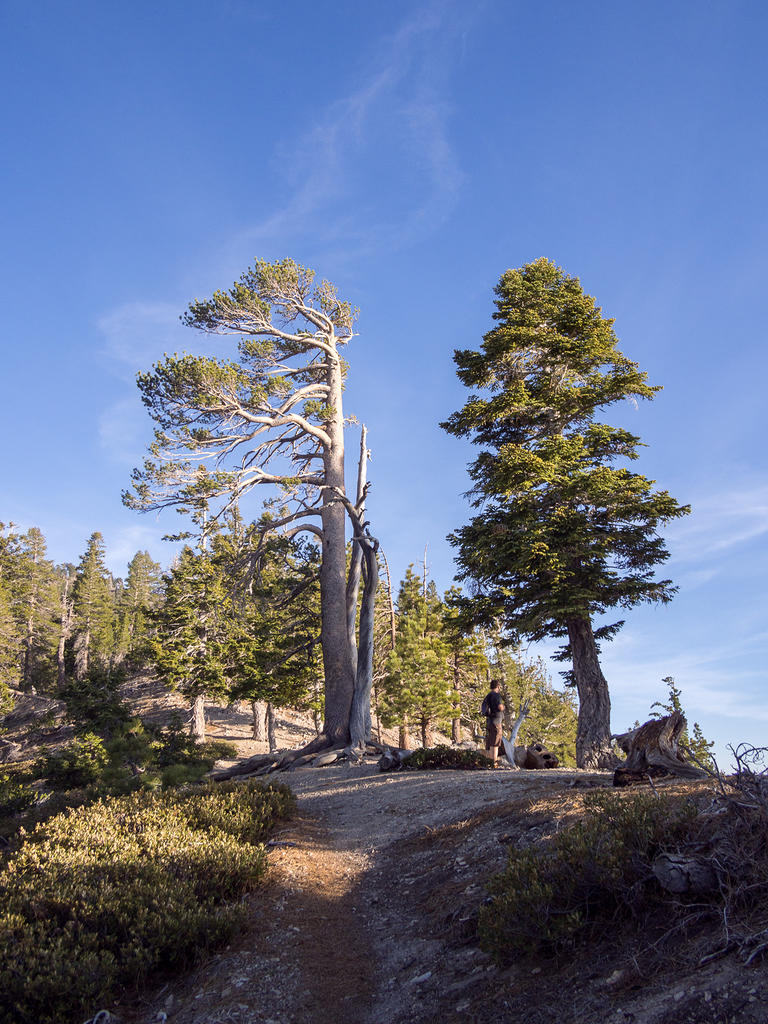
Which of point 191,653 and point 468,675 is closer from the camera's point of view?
point 191,653

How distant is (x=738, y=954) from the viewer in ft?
10.8

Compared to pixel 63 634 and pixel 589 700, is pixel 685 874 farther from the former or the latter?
pixel 63 634

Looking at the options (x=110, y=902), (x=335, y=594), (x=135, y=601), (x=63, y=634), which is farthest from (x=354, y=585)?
(x=135, y=601)

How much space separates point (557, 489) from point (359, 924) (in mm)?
10902

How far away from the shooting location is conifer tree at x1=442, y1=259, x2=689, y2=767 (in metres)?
14.5

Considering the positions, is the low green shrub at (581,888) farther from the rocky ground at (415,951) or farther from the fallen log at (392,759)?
the fallen log at (392,759)

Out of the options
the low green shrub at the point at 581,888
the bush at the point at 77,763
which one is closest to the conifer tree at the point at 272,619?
the bush at the point at 77,763

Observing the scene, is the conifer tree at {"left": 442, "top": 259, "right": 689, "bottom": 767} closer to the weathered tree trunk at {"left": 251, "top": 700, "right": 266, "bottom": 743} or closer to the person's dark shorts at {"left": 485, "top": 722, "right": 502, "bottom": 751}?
the person's dark shorts at {"left": 485, "top": 722, "right": 502, "bottom": 751}

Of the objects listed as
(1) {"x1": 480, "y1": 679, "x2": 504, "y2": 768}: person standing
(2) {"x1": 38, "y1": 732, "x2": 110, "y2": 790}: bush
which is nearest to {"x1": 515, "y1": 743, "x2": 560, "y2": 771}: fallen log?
(1) {"x1": 480, "y1": 679, "x2": 504, "y2": 768}: person standing

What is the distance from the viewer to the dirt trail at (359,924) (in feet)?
15.3

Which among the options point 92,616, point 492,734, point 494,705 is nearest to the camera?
point 494,705

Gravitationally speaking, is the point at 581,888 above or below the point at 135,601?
below

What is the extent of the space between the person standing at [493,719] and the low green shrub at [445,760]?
225 mm

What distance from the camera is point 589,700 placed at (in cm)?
1441
